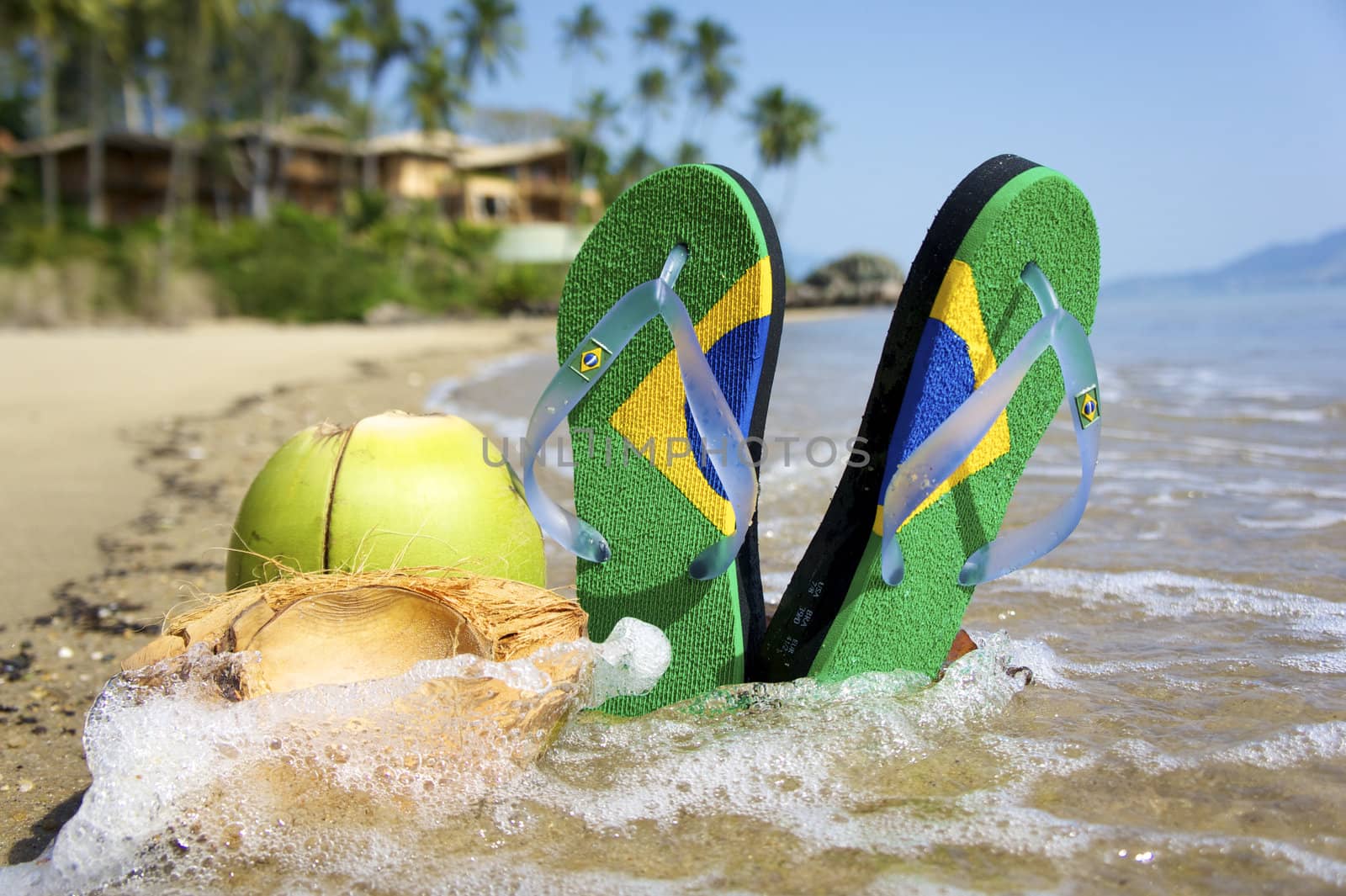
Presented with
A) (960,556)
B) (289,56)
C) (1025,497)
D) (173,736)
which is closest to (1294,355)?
(1025,497)

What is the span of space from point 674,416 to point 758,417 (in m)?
0.19

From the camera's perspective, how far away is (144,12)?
31.7 m

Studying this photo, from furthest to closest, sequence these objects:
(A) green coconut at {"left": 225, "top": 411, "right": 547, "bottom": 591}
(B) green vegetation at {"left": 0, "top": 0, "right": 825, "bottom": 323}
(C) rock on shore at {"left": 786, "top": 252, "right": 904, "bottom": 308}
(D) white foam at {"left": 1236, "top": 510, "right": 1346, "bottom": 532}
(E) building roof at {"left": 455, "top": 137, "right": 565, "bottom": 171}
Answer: (C) rock on shore at {"left": 786, "top": 252, "right": 904, "bottom": 308}, (E) building roof at {"left": 455, "top": 137, "right": 565, "bottom": 171}, (B) green vegetation at {"left": 0, "top": 0, "right": 825, "bottom": 323}, (D) white foam at {"left": 1236, "top": 510, "right": 1346, "bottom": 532}, (A) green coconut at {"left": 225, "top": 411, "right": 547, "bottom": 591}

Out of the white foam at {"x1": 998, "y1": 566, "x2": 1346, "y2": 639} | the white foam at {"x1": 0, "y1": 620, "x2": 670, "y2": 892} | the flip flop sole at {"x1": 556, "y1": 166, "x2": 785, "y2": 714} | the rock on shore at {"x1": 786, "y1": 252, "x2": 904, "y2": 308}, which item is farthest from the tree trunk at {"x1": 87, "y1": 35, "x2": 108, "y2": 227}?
the white foam at {"x1": 0, "y1": 620, "x2": 670, "y2": 892}

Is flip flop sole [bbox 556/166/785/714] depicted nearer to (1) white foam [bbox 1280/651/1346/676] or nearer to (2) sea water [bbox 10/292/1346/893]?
(2) sea water [bbox 10/292/1346/893]

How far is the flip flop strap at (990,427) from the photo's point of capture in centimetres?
192

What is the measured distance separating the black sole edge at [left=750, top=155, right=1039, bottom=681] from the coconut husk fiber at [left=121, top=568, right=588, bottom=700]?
45 cm

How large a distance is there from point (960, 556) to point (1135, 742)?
19.5 inches

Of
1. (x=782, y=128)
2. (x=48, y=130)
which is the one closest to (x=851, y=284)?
(x=782, y=128)

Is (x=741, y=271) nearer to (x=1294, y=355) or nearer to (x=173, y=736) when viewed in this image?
(x=173, y=736)

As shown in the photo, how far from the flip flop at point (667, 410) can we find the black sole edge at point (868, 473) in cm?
10

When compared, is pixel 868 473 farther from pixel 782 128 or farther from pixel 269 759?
pixel 782 128

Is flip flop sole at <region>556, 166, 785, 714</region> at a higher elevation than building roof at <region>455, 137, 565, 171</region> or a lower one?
lower

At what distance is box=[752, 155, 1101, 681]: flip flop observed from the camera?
1.98 m
